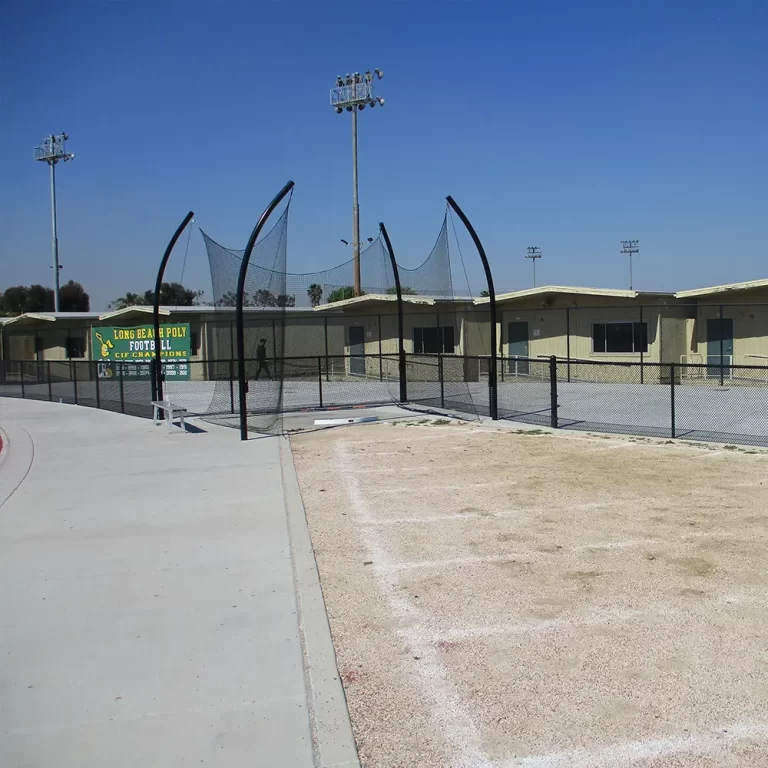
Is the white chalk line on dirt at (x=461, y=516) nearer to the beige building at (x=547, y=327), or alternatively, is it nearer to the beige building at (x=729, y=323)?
the beige building at (x=547, y=327)

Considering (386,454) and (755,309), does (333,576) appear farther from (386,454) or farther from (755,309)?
(755,309)

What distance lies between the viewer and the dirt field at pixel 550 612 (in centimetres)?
353

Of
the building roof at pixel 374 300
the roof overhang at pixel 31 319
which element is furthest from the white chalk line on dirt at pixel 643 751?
the roof overhang at pixel 31 319

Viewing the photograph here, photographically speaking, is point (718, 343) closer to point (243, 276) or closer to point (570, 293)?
point (570, 293)

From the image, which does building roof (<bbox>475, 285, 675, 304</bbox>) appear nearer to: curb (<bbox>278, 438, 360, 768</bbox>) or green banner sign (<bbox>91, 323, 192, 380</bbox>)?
green banner sign (<bbox>91, 323, 192, 380</bbox>)

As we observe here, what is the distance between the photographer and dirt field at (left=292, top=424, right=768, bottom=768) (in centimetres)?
353

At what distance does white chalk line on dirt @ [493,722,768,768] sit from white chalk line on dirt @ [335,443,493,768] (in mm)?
157

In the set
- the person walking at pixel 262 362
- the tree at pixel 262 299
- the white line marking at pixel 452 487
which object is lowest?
the white line marking at pixel 452 487

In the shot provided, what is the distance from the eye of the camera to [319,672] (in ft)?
13.7

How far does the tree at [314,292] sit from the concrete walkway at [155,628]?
6.56 m

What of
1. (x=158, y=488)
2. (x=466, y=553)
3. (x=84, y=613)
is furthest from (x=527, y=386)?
(x=84, y=613)

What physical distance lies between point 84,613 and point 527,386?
19034 millimetres

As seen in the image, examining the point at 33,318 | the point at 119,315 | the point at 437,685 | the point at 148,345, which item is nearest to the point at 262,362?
the point at 437,685

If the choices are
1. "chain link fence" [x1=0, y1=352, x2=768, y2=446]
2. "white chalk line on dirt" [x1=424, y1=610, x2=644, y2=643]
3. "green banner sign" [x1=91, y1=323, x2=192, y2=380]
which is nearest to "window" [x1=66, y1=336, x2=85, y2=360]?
"green banner sign" [x1=91, y1=323, x2=192, y2=380]
